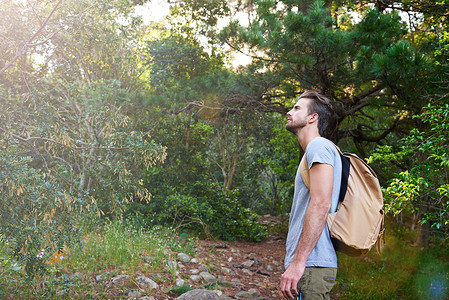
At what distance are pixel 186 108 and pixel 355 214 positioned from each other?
639cm

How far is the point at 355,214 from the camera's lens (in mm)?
1763

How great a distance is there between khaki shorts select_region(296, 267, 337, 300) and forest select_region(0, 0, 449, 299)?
6.78 ft

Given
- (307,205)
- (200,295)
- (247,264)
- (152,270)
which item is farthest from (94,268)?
(307,205)

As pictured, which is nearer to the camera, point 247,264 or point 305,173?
point 305,173

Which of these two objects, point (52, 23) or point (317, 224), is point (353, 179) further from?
point (52, 23)

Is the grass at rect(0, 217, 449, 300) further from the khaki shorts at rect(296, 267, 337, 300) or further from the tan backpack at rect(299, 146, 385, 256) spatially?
the tan backpack at rect(299, 146, 385, 256)

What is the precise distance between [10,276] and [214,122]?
5.90 metres

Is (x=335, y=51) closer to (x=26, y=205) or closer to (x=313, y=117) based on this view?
(x=313, y=117)

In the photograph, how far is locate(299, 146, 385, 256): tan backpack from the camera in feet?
5.71

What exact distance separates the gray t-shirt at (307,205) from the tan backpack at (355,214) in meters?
0.03

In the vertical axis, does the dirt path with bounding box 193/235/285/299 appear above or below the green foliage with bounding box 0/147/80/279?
below

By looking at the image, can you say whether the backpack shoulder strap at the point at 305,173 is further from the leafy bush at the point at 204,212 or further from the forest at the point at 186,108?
the leafy bush at the point at 204,212

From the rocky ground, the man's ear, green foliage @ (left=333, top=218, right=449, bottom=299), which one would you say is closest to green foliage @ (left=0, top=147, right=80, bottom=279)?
the rocky ground

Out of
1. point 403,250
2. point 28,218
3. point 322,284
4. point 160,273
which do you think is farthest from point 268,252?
point 322,284
